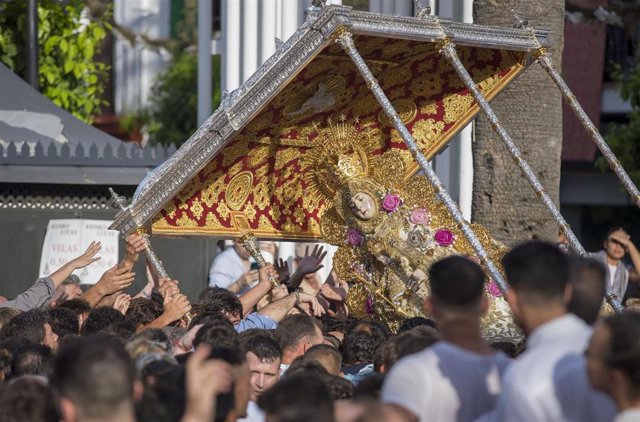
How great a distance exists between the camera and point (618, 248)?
1134cm

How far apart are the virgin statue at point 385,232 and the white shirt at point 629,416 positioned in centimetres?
481

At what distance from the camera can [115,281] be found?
856 centimetres

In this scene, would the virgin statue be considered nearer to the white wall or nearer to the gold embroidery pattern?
the gold embroidery pattern

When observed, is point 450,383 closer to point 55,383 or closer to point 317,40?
point 55,383

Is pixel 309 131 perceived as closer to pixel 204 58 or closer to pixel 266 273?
pixel 266 273

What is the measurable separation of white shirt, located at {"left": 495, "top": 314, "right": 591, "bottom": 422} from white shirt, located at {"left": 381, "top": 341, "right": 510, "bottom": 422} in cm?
13

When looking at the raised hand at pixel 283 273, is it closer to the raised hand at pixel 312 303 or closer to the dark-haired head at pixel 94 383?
the raised hand at pixel 312 303

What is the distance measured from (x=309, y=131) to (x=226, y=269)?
10.4 ft

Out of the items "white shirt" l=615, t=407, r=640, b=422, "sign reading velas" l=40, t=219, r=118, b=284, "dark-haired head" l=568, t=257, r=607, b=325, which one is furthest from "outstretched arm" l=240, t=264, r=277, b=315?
"white shirt" l=615, t=407, r=640, b=422

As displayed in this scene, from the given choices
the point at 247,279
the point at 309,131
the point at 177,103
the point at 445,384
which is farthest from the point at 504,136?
the point at 177,103

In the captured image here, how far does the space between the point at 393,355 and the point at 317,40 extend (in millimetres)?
3200

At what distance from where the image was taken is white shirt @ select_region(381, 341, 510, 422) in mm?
4156

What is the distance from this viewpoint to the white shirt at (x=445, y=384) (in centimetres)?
416

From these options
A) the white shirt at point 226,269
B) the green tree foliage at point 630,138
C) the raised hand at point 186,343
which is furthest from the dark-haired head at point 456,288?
the green tree foliage at point 630,138
